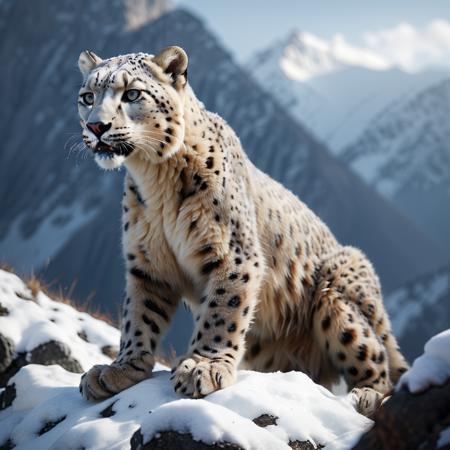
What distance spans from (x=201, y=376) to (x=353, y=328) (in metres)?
2.11

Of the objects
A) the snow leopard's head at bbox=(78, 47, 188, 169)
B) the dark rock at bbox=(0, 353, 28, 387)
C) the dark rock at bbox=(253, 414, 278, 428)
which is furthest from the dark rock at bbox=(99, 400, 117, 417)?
the dark rock at bbox=(0, 353, 28, 387)

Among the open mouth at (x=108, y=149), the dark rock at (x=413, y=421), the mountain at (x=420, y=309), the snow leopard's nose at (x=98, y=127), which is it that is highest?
the snow leopard's nose at (x=98, y=127)

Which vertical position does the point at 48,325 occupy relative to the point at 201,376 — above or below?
above

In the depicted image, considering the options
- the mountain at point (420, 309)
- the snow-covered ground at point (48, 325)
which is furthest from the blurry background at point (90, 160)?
the snow-covered ground at point (48, 325)

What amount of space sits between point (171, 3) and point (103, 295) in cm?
8591

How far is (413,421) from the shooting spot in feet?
12.9

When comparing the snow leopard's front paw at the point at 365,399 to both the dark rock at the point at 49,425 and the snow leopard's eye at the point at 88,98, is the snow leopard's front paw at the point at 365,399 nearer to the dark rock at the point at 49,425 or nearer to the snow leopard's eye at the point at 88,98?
the dark rock at the point at 49,425

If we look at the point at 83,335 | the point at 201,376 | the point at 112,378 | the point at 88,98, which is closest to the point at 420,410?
the point at 201,376

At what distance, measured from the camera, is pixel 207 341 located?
608 centimetres

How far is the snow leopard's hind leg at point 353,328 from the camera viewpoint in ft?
23.0

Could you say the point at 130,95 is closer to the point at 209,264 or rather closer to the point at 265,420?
the point at 209,264

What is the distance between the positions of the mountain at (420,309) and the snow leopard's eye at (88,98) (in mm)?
101211

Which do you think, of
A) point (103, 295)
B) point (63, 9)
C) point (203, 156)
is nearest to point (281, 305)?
point (203, 156)

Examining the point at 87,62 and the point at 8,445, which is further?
the point at 87,62
